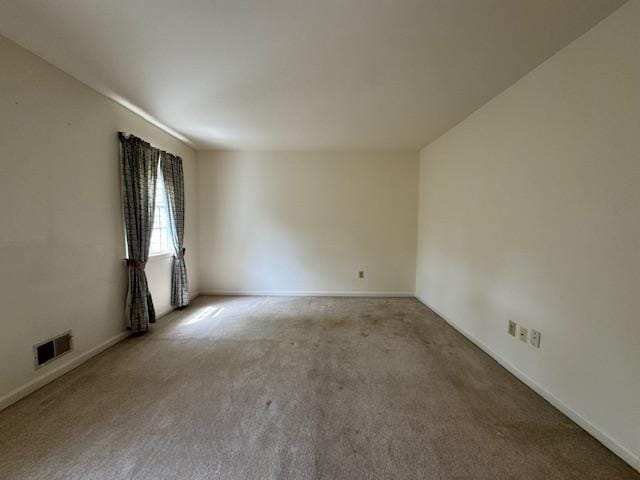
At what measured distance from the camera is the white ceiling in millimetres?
1476

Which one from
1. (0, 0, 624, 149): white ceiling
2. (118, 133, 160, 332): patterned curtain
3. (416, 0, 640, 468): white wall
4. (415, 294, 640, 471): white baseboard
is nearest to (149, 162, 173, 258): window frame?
(118, 133, 160, 332): patterned curtain

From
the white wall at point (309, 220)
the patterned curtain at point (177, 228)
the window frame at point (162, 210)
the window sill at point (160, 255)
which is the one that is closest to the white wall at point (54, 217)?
the window sill at point (160, 255)

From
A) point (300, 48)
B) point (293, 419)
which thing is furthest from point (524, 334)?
point (300, 48)

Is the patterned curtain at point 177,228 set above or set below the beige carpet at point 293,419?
above

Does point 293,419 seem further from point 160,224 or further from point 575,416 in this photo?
point 160,224

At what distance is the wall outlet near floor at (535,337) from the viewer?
202cm

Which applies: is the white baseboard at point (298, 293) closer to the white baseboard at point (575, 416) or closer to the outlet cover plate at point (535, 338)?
the white baseboard at point (575, 416)

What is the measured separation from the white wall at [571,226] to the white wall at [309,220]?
1776 millimetres

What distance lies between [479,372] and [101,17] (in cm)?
362

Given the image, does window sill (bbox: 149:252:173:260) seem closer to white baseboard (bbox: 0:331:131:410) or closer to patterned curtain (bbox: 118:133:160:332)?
patterned curtain (bbox: 118:133:160:332)

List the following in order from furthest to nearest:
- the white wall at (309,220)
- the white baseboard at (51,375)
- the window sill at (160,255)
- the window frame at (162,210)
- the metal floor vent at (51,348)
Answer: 1. the white wall at (309,220)
2. the window frame at (162,210)
3. the window sill at (160,255)
4. the metal floor vent at (51,348)
5. the white baseboard at (51,375)

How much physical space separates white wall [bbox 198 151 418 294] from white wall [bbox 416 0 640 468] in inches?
69.9

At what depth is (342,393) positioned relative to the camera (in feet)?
6.50

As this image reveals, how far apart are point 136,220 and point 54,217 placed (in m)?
0.79
